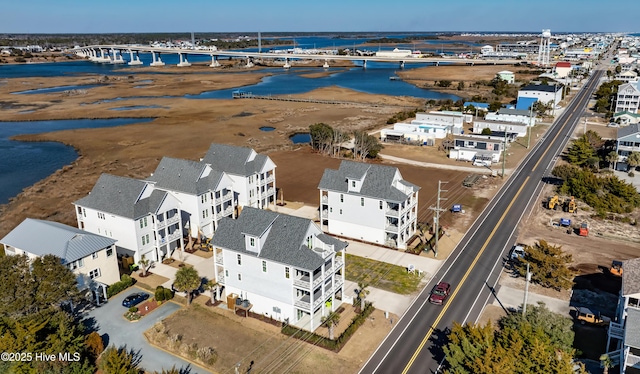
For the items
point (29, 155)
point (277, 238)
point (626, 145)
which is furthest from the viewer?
point (29, 155)

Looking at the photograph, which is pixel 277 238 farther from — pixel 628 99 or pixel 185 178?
pixel 628 99

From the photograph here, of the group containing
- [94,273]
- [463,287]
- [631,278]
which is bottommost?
[463,287]

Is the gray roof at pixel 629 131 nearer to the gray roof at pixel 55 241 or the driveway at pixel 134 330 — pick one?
the driveway at pixel 134 330

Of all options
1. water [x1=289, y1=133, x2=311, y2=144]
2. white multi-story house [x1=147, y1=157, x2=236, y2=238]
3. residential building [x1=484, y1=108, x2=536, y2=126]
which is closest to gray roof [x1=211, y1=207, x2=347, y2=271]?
white multi-story house [x1=147, y1=157, x2=236, y2=238]

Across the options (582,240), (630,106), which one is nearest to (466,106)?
(630,106)

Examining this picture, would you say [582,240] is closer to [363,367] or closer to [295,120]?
[363,367]

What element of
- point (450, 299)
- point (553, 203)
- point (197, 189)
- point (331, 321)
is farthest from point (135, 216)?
point (553, 203)

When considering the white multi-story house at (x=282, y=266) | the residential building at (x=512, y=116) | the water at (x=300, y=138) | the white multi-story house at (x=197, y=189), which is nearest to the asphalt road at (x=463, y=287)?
the white multi-story house at (x=282, y=266)
